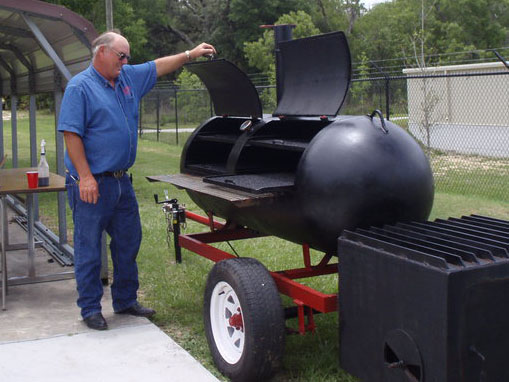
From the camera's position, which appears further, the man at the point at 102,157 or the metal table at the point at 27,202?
the metal table at the point at 27,202

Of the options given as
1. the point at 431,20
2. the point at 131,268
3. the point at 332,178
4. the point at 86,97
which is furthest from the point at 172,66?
the point at 431,20

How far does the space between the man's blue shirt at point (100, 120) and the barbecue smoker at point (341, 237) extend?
0.52 m

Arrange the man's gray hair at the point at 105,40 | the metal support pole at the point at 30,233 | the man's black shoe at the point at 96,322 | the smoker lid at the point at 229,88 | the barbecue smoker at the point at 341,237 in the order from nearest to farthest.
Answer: the barbecue smoker at the point at 341,237 → the man's gray hair at the point at 105,40 → the man's black shoe at the point at 96,322 → the smoker lid at the point at 229,88 → the metal support pole at the point at 30,233

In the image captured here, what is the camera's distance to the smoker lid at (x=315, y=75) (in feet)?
14.7

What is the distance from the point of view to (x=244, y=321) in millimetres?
3961

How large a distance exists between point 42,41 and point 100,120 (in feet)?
5.22

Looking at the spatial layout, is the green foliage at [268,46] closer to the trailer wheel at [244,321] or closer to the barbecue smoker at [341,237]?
the barbecue smoker at [341,237]

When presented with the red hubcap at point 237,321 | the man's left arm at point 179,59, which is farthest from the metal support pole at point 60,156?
the red hubcap at point 237,321

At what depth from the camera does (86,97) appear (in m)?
4.78

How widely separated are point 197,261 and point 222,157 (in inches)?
58.2

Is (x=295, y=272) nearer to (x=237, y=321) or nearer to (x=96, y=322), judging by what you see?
(x=237, y=321)

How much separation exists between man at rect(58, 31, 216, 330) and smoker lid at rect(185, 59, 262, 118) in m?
0.18

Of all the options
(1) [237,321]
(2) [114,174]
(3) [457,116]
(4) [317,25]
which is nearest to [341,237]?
(1) [237,321]

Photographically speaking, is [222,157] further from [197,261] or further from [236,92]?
[197,261]
